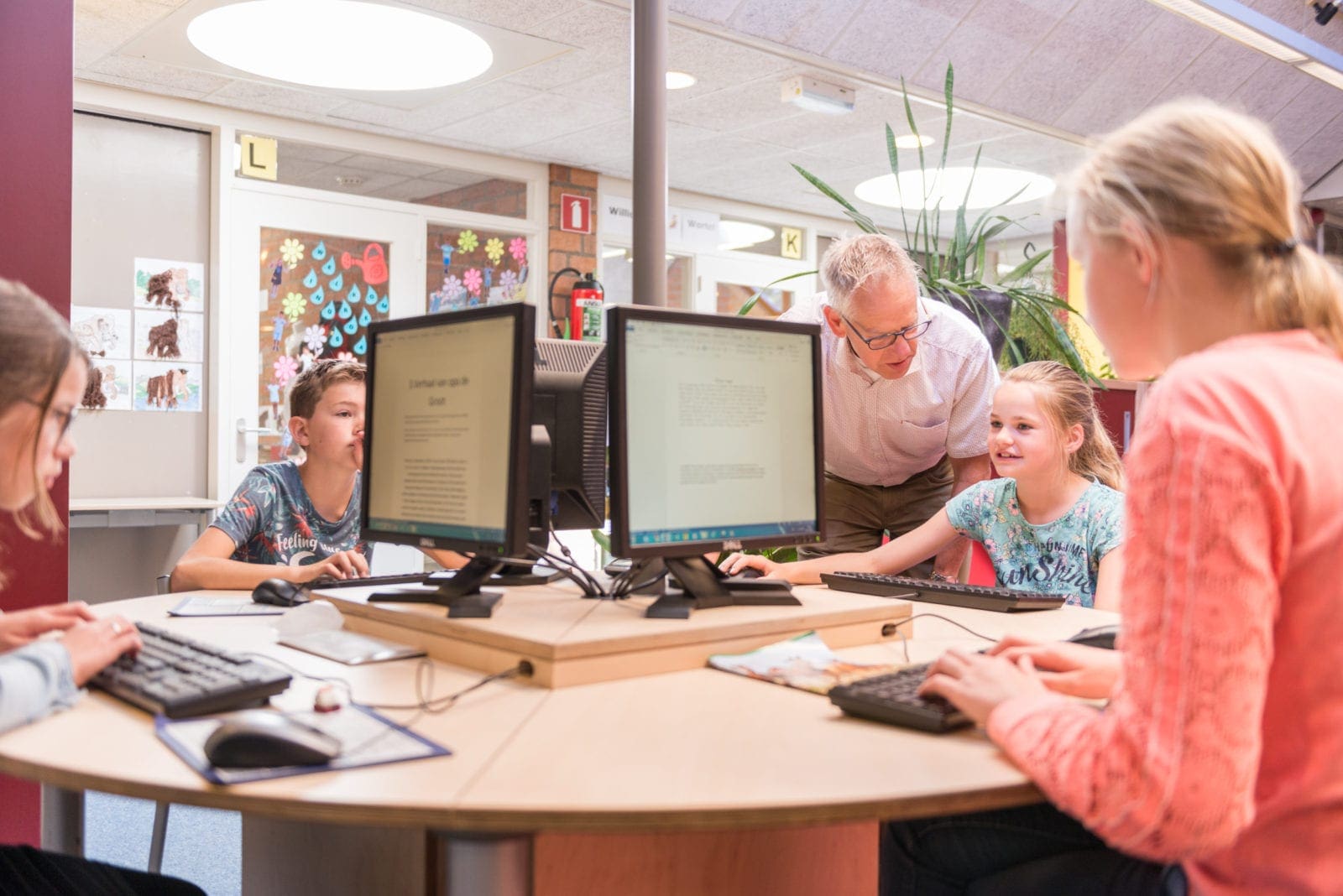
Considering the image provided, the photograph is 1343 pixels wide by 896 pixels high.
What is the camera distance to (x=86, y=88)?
457 cm

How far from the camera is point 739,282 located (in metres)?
6.90

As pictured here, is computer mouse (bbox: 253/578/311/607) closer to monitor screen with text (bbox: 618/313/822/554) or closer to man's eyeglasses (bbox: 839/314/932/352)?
monitor screen with text (bbox: 618/313/822/554)

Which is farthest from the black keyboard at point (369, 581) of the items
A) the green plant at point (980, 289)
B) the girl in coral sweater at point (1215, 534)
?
the green plant at point (980, 289)

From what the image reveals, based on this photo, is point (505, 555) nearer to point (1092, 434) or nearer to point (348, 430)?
point (348, 430)

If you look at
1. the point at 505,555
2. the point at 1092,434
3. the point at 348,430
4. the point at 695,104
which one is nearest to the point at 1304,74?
the point at 695,104

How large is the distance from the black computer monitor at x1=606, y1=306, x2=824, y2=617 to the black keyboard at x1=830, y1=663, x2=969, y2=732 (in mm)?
335

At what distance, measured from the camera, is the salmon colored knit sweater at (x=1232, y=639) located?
2.68 feet

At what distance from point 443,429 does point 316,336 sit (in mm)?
4001

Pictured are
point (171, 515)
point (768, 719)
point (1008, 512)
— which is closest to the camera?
point (768, 719)

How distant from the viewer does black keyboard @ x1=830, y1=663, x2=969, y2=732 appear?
1.08m

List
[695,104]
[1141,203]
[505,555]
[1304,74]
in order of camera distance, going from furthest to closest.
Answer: [1304,74] < [695,104] < [505,555] < [1141,203]

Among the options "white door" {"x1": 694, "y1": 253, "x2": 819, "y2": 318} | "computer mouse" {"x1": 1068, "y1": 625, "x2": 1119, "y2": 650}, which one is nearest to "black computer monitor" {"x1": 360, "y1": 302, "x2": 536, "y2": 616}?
"computer mouse" {"x1": 1068, "y1": 625, "x2": 1119, "y2": 650}

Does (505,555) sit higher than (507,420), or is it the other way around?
(507,420)

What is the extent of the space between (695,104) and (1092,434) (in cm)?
306
